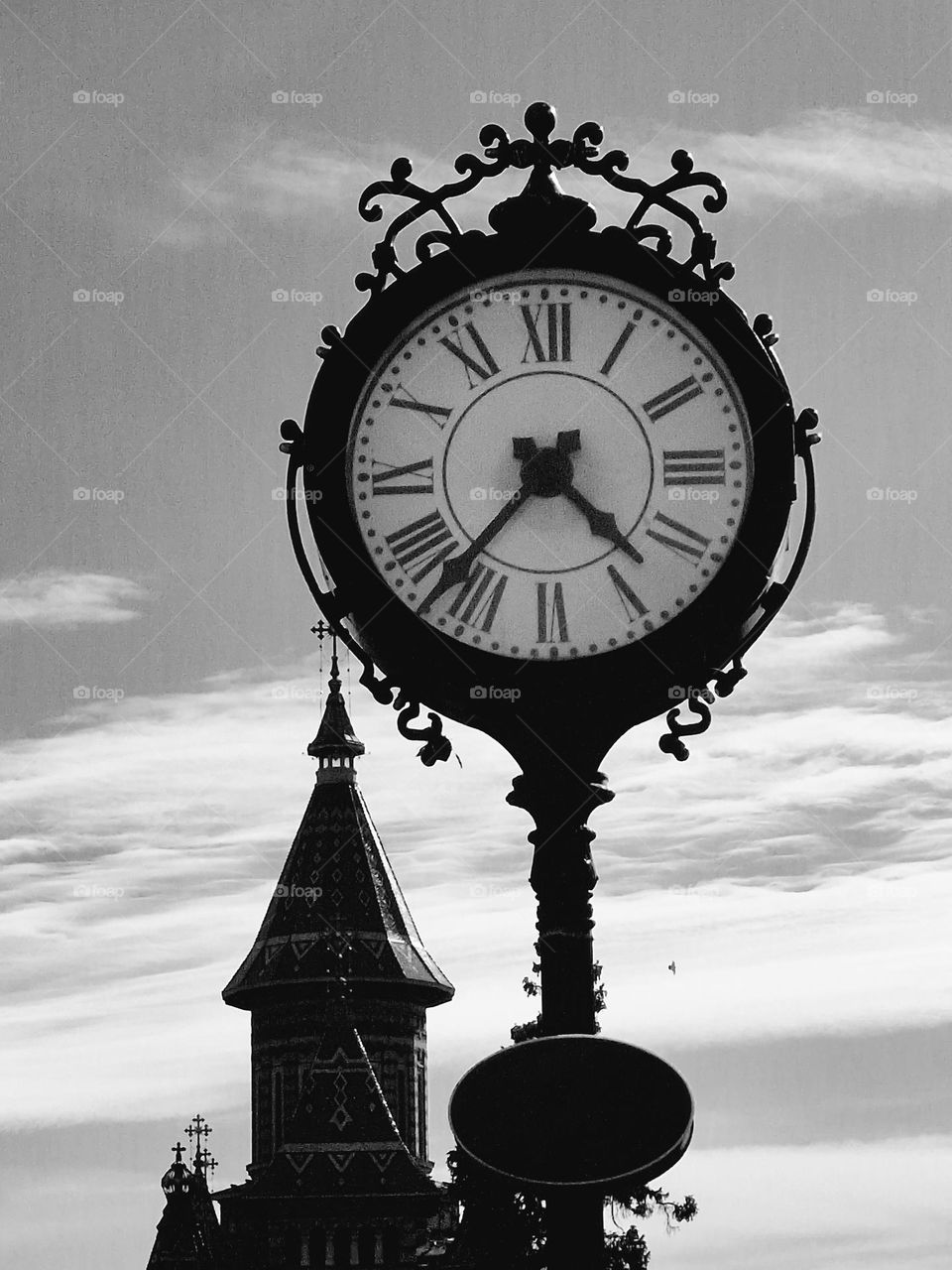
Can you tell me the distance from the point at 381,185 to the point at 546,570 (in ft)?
2.92

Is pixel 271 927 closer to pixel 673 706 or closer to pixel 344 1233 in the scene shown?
pixel 344 1233

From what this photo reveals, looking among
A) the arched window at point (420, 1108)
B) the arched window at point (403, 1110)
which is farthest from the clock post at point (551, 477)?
the arched window at point (420, 1108)

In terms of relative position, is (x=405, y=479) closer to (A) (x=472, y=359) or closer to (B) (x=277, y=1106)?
(A) (x=472, y=359)

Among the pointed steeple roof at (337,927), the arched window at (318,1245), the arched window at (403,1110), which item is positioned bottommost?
the arched window at (318,1245)

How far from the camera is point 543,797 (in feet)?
17.8

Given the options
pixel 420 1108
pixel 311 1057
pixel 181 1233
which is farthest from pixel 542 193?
pixel 420 1108

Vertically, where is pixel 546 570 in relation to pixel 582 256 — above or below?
below

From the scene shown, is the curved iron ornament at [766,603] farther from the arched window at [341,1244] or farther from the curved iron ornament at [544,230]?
the arched window at [341,1244]

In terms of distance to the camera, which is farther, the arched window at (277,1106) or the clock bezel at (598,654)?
the arched window at (277,1106)

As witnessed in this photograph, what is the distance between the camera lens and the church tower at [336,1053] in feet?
169

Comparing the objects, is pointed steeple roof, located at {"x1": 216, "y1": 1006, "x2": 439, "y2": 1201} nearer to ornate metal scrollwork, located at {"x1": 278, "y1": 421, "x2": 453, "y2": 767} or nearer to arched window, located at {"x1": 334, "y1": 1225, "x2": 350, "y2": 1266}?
arched window, located at {"x1": 334, "y1": 1225, "x2": 350, "y2": 1266}

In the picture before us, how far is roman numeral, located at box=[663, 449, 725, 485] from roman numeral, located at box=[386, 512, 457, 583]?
491 mm

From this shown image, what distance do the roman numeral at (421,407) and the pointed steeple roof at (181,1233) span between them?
4685cm

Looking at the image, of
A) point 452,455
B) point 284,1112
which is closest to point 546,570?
point 452,455
